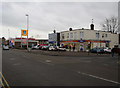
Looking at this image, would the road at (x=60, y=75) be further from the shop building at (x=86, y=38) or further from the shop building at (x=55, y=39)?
the shop building at (x=55, y=39)

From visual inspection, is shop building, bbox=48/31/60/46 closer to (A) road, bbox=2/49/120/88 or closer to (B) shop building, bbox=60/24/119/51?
(B) shop building, bbox=60/24/119/51

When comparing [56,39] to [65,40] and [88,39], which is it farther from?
[88,39]

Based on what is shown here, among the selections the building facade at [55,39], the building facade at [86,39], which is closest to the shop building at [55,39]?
the building facade at [55,39]

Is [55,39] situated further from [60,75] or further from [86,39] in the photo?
[60,75]

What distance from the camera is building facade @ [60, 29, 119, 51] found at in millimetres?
39469

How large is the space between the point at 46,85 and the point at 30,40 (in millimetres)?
94144

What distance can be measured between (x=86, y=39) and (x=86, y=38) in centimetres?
33

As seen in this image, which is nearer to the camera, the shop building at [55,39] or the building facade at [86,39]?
the building facade at [86,39]

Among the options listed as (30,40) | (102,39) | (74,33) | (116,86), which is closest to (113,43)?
(102,39)

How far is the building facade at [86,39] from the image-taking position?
129 ft

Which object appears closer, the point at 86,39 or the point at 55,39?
the point at 86,39

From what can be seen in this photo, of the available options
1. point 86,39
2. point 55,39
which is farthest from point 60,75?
point 55,39

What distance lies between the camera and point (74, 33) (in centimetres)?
4159

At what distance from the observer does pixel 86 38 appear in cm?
3956
